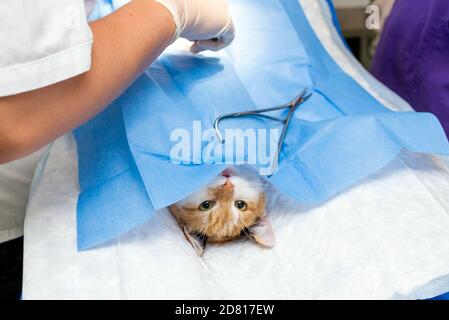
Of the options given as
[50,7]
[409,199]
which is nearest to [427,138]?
[409,199]

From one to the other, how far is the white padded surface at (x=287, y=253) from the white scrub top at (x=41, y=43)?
266 millimetres

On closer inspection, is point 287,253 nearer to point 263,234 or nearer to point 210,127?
point 263,234

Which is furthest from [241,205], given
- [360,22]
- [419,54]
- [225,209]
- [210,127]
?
[360,22]

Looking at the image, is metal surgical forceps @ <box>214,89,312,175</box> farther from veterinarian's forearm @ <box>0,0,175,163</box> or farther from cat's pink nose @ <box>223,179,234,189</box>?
veterinarian's forearm @ <box>0,0,175,163</box>

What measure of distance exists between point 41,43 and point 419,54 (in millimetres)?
919

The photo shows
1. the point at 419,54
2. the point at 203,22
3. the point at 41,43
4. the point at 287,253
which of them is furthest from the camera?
the point at 419,54

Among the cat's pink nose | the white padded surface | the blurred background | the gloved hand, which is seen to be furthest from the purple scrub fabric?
the cat's pink nose

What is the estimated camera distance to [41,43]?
→ 650mm

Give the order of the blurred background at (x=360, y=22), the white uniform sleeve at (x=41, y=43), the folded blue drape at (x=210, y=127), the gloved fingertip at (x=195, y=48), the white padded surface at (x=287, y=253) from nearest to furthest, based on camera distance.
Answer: the white uniform sleeve at (x=41, y=43), the white padded surface at (x=287, y=253), the folded blue drape at (x=210, y=127), the gloved fingertip at (x=195, y=48), the blurred background at (x=360, y=22)

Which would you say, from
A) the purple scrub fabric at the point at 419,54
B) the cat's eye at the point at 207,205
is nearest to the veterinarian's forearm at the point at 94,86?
the cat's eye at the point at 207,205

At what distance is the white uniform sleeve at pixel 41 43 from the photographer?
628 millimetres

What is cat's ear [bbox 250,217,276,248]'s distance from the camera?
34.5 inches

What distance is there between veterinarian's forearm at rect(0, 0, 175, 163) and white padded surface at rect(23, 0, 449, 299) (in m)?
0.17

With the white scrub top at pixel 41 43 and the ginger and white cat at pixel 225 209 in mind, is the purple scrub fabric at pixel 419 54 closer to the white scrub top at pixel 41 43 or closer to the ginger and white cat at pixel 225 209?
the ginger and white cat at pixel 225 209
